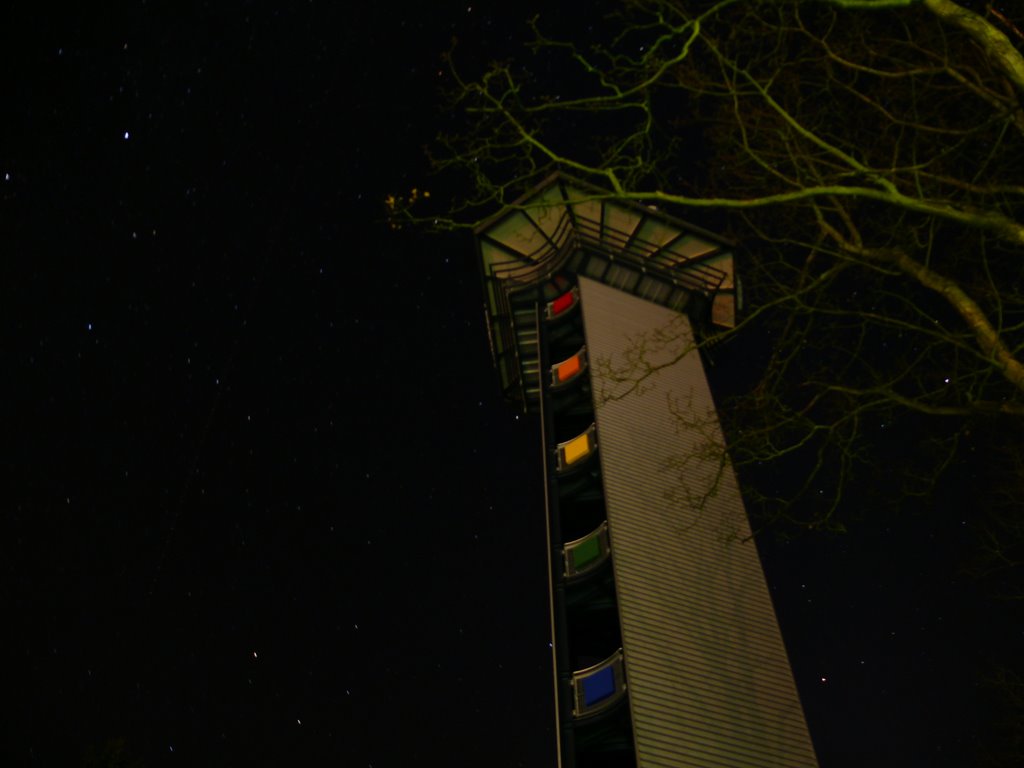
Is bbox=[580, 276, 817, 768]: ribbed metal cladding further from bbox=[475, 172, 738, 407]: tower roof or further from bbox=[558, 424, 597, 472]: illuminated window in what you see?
bbox=[475, 172, 738, 407]: tower roof

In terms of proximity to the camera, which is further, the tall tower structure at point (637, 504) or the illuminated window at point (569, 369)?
the illuminated window at point (569, 369)

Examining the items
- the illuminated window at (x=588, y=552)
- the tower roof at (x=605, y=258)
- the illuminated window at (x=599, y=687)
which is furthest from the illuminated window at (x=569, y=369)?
the illuminated window at (x=599, y=687)

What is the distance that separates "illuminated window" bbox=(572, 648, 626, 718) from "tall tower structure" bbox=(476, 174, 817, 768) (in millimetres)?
42

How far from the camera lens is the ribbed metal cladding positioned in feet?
56.7

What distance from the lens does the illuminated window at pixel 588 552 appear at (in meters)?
21.0

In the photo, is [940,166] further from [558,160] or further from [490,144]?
[490,144]

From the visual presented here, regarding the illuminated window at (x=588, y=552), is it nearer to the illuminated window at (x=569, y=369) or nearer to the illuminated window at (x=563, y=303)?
the illuminated window at (x=569, y=369)

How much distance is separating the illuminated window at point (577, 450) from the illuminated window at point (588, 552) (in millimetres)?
2634

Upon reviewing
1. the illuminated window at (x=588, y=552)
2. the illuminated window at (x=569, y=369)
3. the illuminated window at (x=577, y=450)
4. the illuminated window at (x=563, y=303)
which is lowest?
the illuminated window at (x=588, y=552)

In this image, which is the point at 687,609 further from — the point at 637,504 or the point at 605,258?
the point at 605,258

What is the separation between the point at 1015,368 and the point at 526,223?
2402 centimetres

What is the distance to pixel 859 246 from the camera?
9586 millimetres

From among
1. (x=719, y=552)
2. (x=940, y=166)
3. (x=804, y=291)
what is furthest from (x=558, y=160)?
(x=719, y=552)

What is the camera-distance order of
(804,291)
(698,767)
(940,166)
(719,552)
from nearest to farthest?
1. (804,291)
2. (940,166)
3. (698,767)
4. (719,552)
